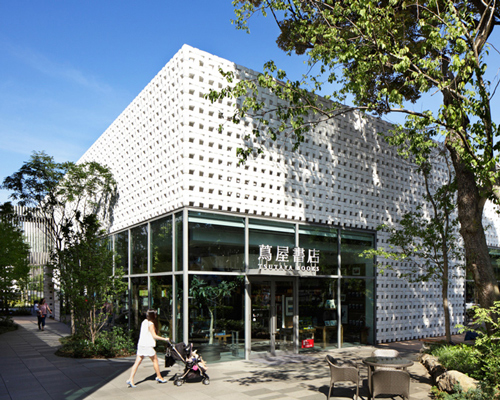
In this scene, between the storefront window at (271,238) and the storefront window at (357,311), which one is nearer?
the storefront window at (271,238)

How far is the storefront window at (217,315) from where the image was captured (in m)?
12.4

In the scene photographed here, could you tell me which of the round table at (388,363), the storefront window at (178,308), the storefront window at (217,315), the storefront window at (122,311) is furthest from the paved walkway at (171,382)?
the storefront window at (122,311)

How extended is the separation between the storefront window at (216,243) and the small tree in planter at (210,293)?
0.41 meters

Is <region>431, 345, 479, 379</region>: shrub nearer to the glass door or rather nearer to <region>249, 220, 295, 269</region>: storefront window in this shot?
the glass door

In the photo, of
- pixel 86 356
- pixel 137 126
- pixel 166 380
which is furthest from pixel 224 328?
pixel 137 126

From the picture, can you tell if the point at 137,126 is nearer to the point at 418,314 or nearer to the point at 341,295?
the point at 341,295

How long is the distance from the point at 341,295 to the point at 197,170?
689cm

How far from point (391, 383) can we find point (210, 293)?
574cm

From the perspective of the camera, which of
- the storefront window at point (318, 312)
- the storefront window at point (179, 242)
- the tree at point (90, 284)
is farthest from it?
the storefront window at point (318, 312)

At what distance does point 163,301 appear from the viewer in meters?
13.6

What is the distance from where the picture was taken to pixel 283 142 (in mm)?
14633

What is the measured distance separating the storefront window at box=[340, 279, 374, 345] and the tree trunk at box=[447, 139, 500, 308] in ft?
19.5

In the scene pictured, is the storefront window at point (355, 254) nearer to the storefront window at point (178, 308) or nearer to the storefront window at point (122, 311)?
the storefront window at point (178, 308)

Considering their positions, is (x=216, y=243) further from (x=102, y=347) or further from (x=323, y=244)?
(x=102, y=347)
